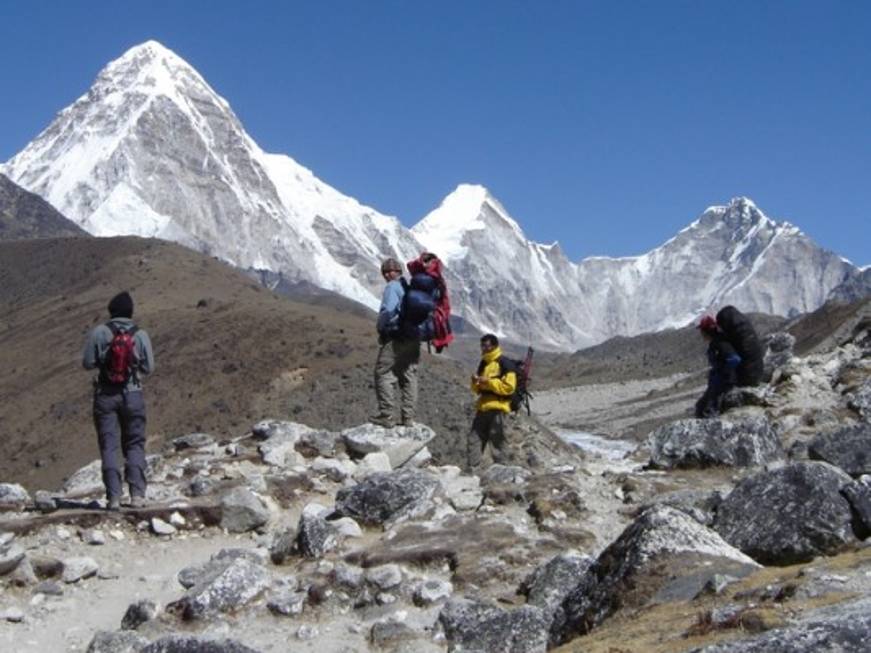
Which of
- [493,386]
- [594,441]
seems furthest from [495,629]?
[594,441]

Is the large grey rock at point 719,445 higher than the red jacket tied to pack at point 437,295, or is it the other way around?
the red jacket tied to pack at point 437,295

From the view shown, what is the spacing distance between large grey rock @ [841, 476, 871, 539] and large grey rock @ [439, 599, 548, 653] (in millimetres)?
2435

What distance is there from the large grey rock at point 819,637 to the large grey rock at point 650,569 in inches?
81.5

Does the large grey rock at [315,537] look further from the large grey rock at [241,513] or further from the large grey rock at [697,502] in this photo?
the large grey rock at [697,502]

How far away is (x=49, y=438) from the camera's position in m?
65.9

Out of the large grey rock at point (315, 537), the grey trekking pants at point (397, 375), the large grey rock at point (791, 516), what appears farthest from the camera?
the grey trekking pants at point (397, 375)

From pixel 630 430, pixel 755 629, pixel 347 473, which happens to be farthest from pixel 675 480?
pixel 630 430

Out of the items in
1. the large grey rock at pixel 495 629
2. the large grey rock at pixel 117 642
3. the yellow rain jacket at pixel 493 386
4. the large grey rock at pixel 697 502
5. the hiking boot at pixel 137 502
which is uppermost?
the yellow rain jacket at pixel 493 386

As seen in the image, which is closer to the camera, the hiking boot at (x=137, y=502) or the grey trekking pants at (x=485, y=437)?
the hiking boot at (x=137, y=502)

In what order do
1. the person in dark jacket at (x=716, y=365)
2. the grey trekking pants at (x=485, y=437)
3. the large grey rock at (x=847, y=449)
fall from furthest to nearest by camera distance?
the person in dark jacket at (x=716, y=365) → the grey trekking pants at (x=485, y=437) → the large grey rock at (x=847, y=449)

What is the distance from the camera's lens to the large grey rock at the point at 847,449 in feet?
42.7

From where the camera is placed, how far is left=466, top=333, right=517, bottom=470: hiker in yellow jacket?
53.4 ft

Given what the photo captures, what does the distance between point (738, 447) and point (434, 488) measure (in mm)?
4083

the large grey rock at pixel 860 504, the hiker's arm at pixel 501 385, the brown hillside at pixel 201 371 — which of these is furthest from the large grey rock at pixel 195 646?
the brown hillside at pixel 201 371
